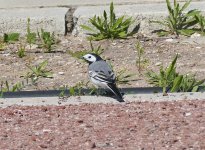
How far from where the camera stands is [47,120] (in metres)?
5.91

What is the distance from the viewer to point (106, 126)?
573 centimetres

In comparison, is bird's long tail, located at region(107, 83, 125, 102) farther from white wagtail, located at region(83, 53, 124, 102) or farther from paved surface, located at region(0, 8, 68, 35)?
paved surface, located at region(0, 8, 68, 35)

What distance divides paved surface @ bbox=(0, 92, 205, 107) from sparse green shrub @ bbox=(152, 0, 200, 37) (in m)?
1.82

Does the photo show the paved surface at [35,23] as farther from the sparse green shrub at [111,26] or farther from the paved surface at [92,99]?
the paved surface at [92,99]

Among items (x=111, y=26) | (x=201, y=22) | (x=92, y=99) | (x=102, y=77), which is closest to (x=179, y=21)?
(x=201, y=22)

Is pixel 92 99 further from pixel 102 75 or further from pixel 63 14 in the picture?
pixel 63 14

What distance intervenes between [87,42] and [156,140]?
9.33ft

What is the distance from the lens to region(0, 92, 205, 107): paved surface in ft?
20.7

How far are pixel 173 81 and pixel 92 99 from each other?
0.68 meters

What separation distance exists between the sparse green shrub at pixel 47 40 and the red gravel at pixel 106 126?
169 cm

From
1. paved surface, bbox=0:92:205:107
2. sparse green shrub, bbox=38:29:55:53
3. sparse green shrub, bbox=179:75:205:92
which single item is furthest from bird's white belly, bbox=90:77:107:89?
sparse green shrub, bbox=38:29:55:53

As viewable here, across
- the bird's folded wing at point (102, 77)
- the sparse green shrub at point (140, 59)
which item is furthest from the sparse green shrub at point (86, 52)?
the bird's folded wing at point (102, 77)

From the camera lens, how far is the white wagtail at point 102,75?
644 cm

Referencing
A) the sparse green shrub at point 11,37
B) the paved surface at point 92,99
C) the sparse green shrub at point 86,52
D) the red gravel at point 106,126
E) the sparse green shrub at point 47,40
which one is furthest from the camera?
the sparse green shrub at point 11,37
